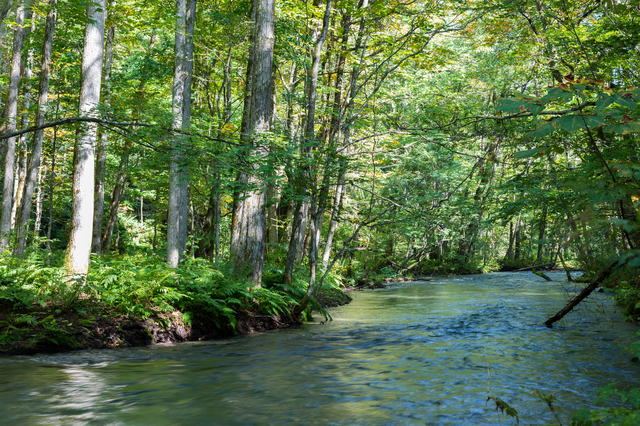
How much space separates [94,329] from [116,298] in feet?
2.13

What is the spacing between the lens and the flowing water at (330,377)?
4.60m

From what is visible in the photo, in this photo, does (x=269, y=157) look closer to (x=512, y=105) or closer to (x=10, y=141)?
(x=512, y=105)

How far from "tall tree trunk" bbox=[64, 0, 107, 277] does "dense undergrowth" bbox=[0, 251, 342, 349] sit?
0.40m

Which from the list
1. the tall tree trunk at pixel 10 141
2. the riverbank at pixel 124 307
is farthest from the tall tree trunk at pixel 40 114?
the riverbank at pixel 124 307

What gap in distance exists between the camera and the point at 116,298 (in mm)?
8031

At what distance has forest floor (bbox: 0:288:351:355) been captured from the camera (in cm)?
695

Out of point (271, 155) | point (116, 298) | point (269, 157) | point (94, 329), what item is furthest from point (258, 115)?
point (94, 329)

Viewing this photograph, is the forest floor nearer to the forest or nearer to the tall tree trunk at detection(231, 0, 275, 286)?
the forest

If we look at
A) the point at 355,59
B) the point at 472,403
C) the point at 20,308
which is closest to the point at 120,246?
the point at 355,59

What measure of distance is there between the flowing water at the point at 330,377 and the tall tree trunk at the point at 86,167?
2.55 m

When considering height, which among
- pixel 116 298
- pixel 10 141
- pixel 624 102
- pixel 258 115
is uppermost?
pixel 10 141

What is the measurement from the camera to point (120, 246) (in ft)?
91.8

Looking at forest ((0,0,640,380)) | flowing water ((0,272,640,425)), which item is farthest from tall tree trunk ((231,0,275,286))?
flowing water ((0,272,640,425))

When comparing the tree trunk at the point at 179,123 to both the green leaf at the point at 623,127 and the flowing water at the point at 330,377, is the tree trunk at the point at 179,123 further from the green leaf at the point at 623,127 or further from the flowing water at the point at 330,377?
the green leaf at the point at 623,127
